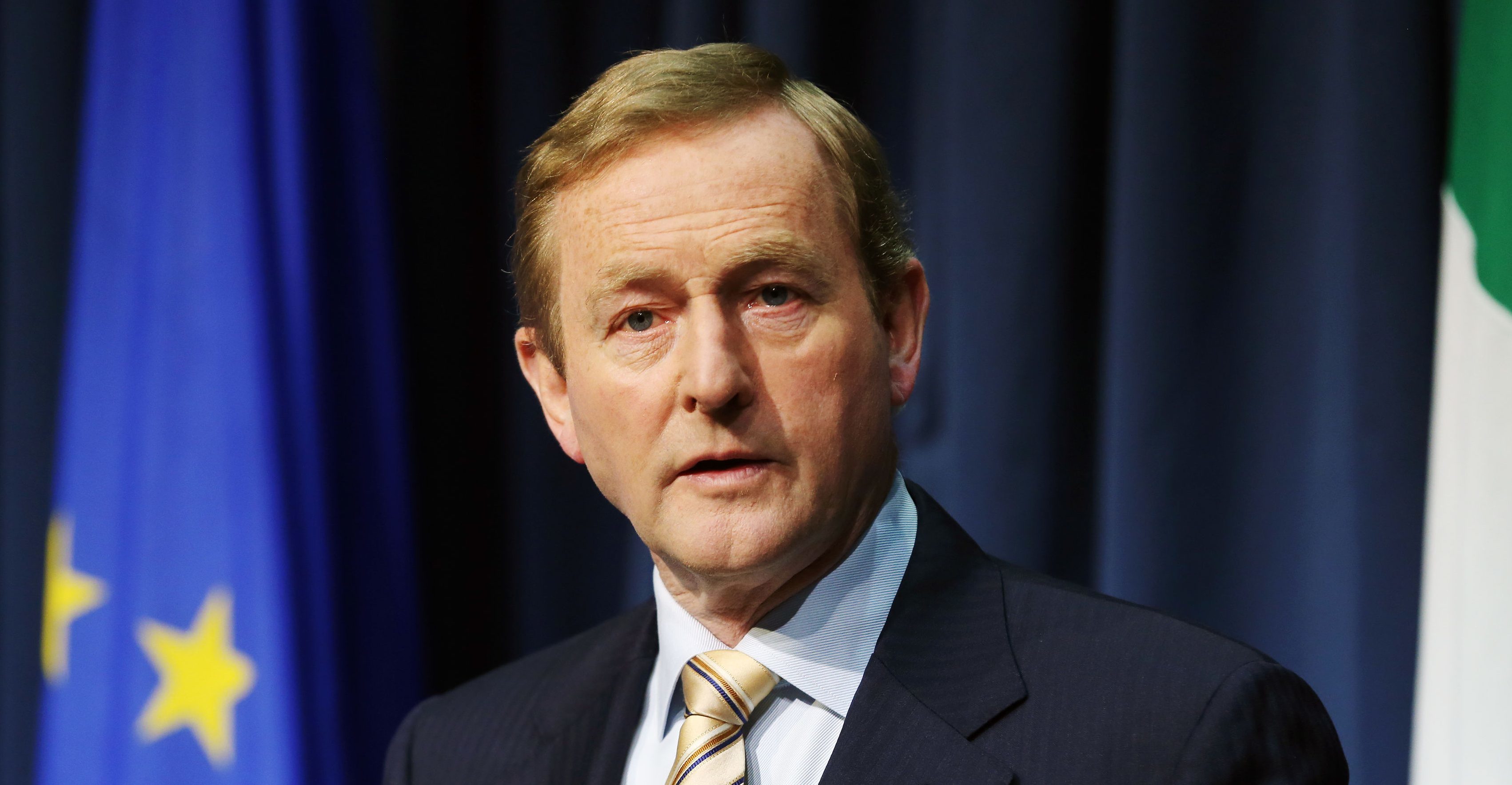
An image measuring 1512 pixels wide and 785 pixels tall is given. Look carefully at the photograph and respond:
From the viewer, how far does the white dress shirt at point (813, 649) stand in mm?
1376

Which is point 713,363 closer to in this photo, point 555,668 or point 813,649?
point 813,649

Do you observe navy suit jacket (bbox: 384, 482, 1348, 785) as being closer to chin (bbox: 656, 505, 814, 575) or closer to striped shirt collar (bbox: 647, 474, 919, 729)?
striped shirt collar (bbox: 647, 474, 919, 729)

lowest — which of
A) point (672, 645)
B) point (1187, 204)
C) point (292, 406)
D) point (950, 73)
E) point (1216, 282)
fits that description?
point (672, 645)

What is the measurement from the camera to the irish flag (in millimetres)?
1712

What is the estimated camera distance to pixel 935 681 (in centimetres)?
135

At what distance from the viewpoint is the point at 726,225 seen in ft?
4.45

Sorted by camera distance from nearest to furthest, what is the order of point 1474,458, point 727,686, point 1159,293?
1. point 727,686
2. point 1474,458
3. point 1159,293

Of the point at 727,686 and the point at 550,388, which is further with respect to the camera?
the point at 550,388

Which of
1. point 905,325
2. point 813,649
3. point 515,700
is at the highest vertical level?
point 905,325

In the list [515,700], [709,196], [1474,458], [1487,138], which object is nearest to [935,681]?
[709,196]

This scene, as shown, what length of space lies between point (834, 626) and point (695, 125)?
0.60 m

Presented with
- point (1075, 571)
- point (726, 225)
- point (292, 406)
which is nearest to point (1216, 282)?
point (1075, 571)

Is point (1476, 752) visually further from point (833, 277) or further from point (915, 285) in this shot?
point (833, 277)

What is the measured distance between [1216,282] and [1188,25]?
1.45ft
